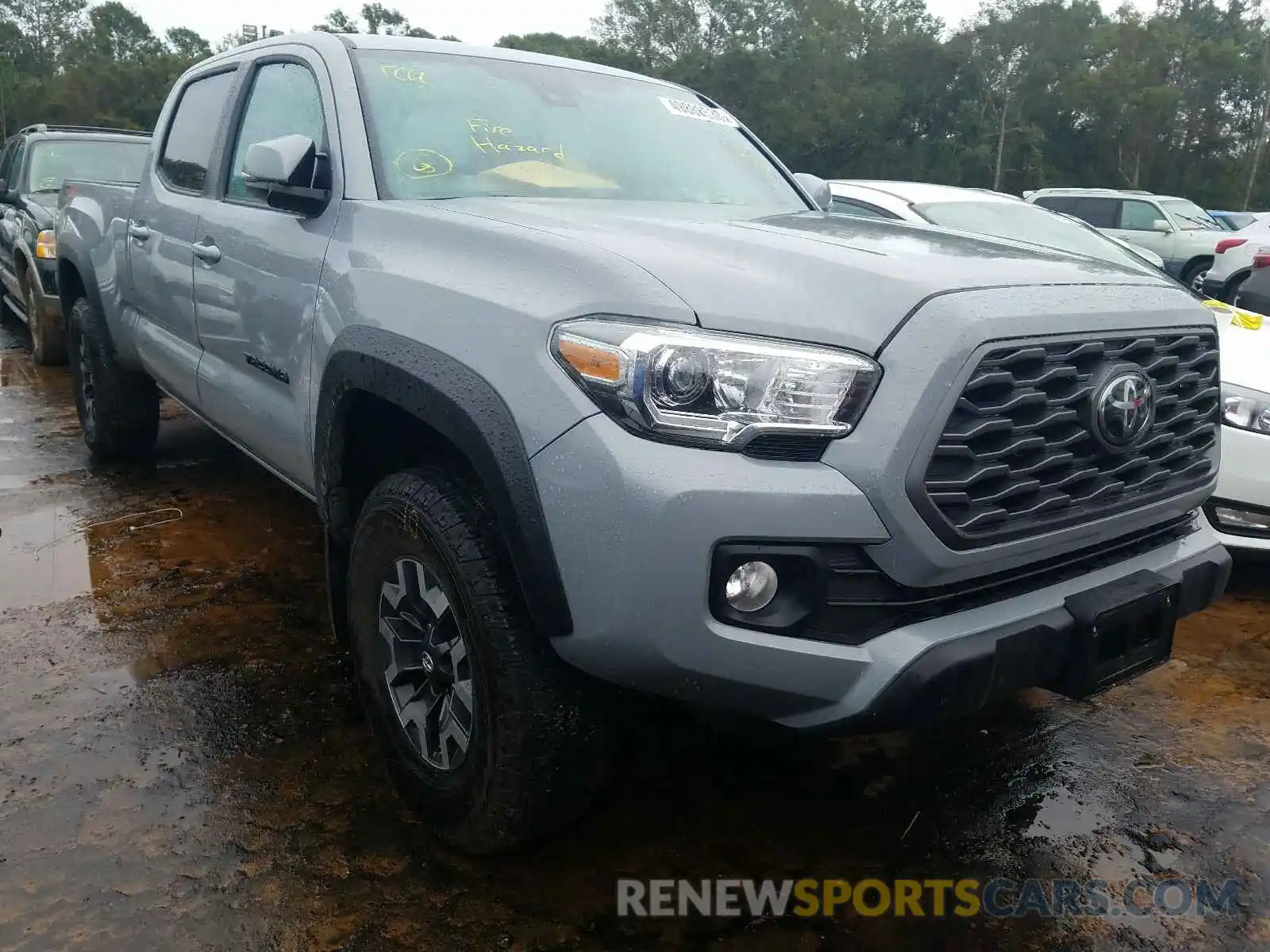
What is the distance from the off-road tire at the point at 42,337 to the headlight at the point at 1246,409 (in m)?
7.30

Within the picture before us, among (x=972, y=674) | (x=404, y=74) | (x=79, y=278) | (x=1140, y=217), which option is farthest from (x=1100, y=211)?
(x=972, y=674)

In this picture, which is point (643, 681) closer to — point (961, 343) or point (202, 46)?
point (961, 343)

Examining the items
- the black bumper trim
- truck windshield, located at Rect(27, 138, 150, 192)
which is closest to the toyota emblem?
the black bumper trim

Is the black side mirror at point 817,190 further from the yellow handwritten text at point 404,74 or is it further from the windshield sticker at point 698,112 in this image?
the yellow handwritten text at point 404,74

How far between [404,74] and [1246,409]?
3.05 m

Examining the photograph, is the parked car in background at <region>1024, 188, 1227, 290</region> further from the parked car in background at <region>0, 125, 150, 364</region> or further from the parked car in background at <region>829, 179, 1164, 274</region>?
the parked car in background at <region>0, 125, 150, 364</region>

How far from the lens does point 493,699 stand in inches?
79.1

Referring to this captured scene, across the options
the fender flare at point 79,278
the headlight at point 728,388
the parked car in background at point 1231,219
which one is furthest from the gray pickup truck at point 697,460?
the parked car in background at point 1231,219

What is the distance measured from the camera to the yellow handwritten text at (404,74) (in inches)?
116

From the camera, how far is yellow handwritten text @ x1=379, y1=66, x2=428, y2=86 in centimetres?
294

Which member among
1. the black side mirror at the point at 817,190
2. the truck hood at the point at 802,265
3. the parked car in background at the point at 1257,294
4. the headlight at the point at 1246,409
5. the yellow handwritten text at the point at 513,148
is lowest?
the headlight at the point at 1246,409

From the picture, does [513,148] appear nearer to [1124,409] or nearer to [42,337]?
[1124,409]

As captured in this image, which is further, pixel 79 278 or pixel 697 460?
pixel 79 278

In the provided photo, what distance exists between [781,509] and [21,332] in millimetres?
10070
